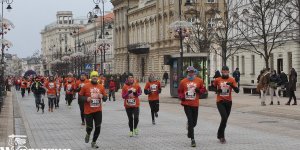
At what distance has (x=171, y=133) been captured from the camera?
56.3 feet

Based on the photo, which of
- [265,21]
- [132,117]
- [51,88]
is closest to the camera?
[132,117]

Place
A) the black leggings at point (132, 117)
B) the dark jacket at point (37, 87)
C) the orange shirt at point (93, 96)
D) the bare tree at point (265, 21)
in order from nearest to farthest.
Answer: the orange shirt at point (93, 96) < the black leggings at point (132, 117) < the dark jacket at point (37, 87) < the bare tree at point (265, 21)

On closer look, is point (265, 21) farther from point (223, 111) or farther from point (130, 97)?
point (223, 111)

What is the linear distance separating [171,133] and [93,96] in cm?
372

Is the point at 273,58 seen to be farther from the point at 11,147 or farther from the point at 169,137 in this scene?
the point at 11,147

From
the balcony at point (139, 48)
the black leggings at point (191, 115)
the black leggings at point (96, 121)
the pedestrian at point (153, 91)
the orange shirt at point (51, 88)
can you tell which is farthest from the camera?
the balcony at point (139, 48)

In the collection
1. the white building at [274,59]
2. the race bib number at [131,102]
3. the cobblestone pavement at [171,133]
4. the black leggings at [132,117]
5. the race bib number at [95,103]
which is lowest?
the cobblestone pavement at [171,133]

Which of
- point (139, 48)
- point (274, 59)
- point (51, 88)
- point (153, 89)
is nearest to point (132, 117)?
point (153, 89)

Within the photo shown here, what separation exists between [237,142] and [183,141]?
1259 millimetres

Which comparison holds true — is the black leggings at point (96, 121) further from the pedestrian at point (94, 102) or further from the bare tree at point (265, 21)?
the bare tree at point (265, 21)

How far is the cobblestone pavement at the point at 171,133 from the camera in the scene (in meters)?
14.3

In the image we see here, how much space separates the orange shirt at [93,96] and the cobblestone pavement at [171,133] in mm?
861

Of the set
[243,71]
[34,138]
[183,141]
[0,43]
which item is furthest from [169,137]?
[243,71]

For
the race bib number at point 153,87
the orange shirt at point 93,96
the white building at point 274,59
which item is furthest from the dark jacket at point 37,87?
the white building at point 274,59
